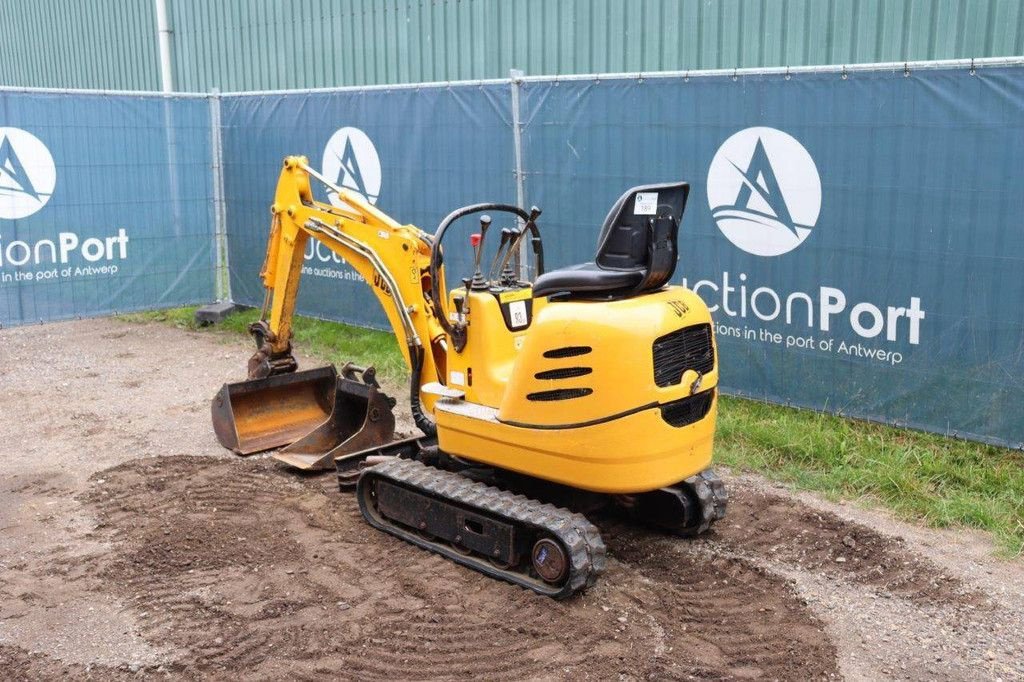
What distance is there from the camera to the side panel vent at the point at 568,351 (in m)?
5.26

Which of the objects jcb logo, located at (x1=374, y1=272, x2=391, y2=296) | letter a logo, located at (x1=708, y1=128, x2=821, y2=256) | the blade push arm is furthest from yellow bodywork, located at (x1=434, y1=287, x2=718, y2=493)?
letter a logo, located at (x1=708, y1=128, x2=821, y2=256)

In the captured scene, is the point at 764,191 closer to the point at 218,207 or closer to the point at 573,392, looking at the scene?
the point at 573,392

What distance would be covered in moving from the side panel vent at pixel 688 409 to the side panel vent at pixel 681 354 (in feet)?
0.37

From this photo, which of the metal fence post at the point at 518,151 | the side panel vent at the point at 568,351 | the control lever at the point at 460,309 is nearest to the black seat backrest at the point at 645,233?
the side panel vent at the point at 568,351

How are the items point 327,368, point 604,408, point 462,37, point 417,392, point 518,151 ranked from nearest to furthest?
point 604,408 < point 417,392 < point 327,368 < point 518,151 < point 462,37

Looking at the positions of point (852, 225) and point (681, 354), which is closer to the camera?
point (681, 354)

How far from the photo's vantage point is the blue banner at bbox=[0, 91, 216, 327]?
11.5m

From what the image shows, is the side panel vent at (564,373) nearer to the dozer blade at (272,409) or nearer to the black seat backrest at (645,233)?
the black seat backrest at (645,233)

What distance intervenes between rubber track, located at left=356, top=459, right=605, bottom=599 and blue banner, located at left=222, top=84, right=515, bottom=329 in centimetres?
421

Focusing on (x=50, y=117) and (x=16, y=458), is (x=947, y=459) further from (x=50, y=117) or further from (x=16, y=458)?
(x=50, y=117)

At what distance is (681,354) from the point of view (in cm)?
538

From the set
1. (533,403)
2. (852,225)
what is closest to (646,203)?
(533,403)

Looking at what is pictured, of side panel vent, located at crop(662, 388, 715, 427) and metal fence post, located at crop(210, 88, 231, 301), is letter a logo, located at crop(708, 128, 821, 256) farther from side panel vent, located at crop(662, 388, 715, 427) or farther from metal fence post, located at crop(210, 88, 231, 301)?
metal fence post, located at crop(210, 88, 231, 301)

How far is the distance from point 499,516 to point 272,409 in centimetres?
311
